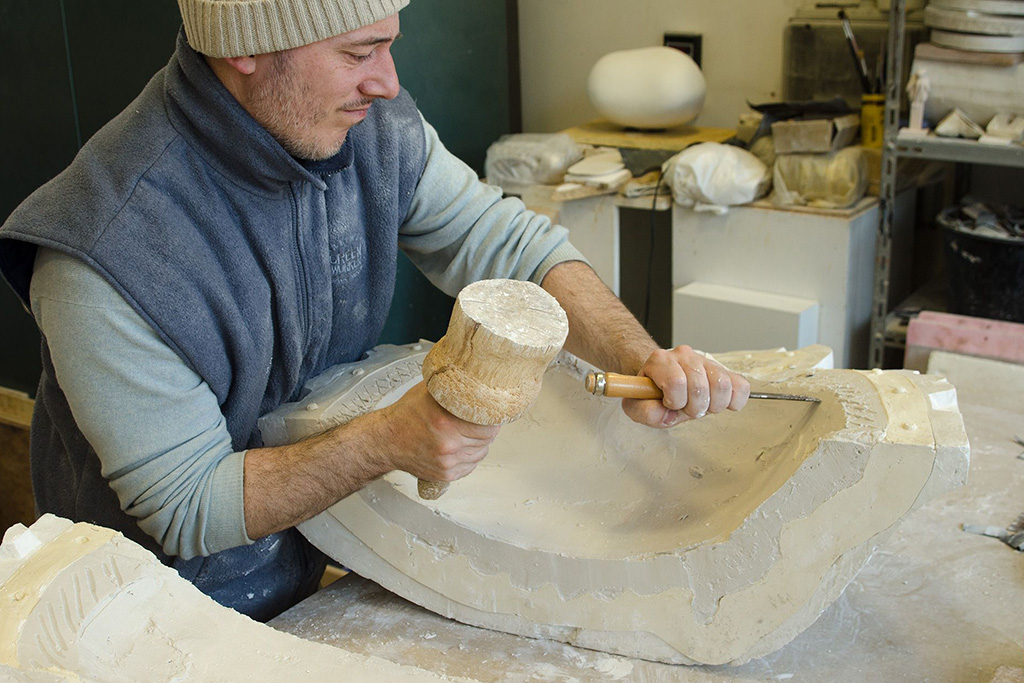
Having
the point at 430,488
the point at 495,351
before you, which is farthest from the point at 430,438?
the point at 495,351

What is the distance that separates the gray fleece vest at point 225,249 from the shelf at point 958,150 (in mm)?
1692

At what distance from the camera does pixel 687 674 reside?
151cm

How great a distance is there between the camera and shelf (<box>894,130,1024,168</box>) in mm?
2820

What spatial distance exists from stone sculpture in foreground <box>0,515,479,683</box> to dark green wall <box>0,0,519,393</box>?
6.73 feet

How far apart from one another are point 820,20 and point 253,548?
2.60 m

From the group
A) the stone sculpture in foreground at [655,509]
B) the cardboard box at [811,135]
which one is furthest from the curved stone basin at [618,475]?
the cardboard box at [811,135]

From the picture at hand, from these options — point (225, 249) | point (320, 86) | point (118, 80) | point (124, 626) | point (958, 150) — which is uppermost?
Result: point (320, 86)

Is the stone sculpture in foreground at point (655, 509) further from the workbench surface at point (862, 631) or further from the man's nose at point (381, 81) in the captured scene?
the man's nose at point (381, 81)

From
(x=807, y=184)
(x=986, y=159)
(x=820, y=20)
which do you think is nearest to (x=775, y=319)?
(x=807, y=184)

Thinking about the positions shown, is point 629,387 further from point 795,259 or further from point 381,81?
point 795,259

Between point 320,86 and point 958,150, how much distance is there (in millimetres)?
2042

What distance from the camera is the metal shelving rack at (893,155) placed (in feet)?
9.42

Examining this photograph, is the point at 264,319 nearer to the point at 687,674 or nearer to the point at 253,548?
the point at 253,548

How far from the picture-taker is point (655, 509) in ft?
5.45
